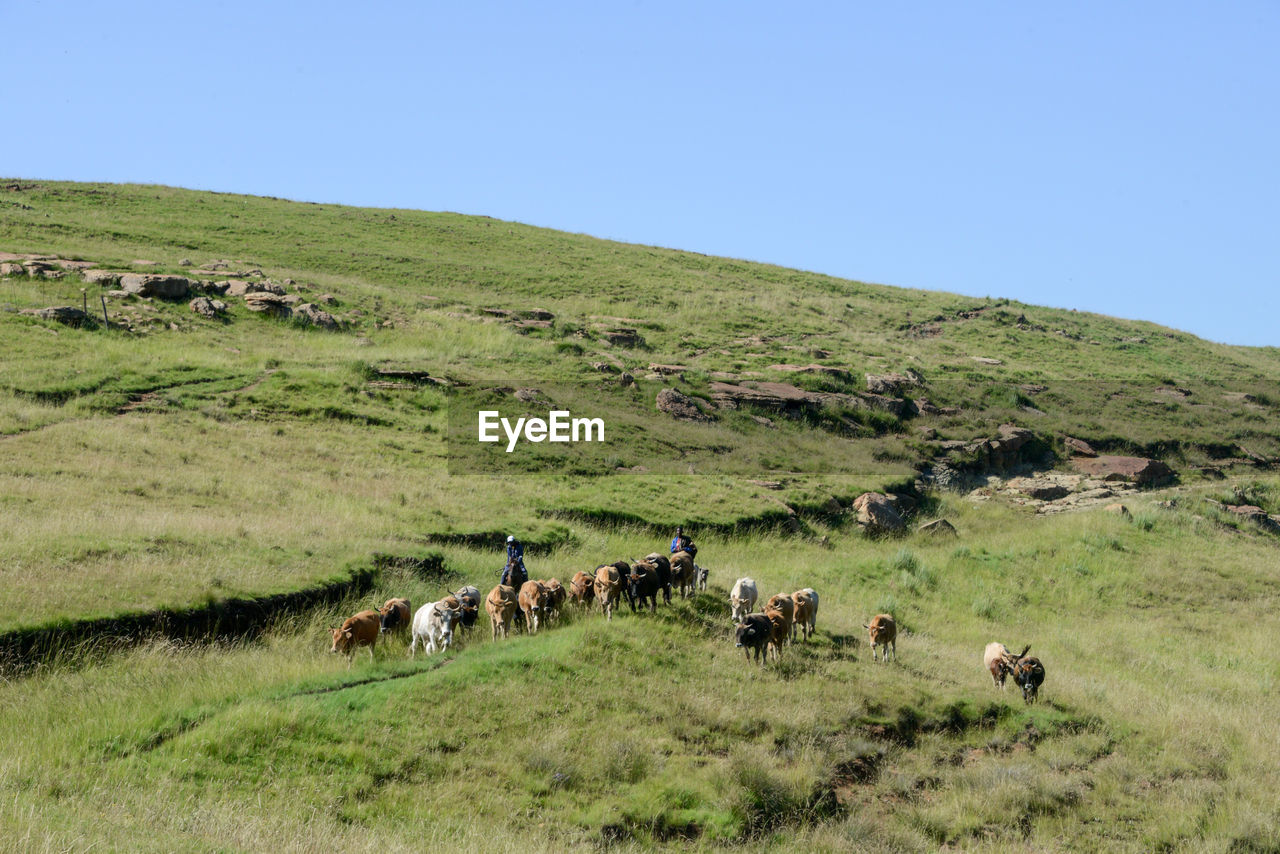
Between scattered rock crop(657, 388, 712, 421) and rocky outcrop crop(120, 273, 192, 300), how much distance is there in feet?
71.0

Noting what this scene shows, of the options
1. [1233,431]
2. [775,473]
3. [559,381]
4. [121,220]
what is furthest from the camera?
[121,220]

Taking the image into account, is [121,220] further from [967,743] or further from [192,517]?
[967,743]

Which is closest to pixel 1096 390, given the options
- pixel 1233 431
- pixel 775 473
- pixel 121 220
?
pixel 1233 431

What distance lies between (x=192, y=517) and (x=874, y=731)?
13.7m

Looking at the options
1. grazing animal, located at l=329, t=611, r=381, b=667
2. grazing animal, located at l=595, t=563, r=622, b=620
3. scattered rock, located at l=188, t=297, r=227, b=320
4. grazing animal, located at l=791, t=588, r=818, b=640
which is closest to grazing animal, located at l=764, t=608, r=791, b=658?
grazing animal, located at l=791, t=588, r=818, b=640

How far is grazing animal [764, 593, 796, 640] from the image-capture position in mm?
17000

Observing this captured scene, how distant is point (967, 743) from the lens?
14383 mm

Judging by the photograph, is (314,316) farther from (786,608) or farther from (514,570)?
(786,608)

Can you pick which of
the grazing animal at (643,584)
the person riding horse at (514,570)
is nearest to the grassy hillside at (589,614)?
the grazing animal at (643,584)

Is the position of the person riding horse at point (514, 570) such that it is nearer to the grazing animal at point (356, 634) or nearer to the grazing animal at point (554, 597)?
the grazing animal at point (554, 597)

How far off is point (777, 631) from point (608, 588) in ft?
10.4

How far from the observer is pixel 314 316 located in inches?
1726

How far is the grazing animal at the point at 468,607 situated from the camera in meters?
16.2

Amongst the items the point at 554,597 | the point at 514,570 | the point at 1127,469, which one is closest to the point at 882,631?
the point at 554,597
